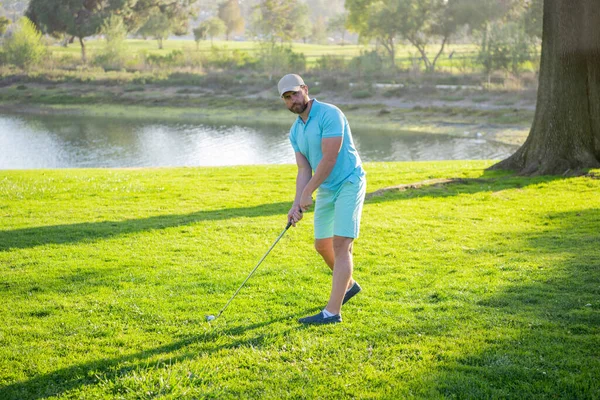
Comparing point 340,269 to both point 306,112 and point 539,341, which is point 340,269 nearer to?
point 306,112

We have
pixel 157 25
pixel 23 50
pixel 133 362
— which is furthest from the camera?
pixel 157 25

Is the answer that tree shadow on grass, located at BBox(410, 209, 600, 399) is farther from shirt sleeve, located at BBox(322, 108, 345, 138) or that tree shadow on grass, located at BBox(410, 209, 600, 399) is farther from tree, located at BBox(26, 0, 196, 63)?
tree, located at BBox(26, 0, 196, 63)

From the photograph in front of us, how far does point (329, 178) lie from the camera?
5926mm

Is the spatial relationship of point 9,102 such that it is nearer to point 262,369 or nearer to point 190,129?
point 190,129

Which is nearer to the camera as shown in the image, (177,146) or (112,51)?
(177,146)

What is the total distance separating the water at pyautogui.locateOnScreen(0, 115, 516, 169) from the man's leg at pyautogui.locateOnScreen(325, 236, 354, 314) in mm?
20854

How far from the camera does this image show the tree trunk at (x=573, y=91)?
1409 centimetres

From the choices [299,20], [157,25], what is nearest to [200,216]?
[157,25]

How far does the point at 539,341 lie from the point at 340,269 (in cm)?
175

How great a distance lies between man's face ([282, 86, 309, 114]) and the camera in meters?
5.74

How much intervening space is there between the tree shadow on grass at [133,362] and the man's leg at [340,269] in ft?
1.25

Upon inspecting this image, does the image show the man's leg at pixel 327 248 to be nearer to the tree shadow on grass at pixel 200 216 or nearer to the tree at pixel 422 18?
the tree shadow on grass at pixel 200 216

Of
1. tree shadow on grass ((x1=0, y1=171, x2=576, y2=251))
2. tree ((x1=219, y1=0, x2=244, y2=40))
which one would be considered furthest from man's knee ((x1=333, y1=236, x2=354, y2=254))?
tree ((x1=219, y1=0, x2=244, y2=40))

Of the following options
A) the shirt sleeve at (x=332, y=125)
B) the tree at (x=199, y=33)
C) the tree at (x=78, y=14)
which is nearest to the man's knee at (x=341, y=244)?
the shirt sleeve at (x=332, y=125)
